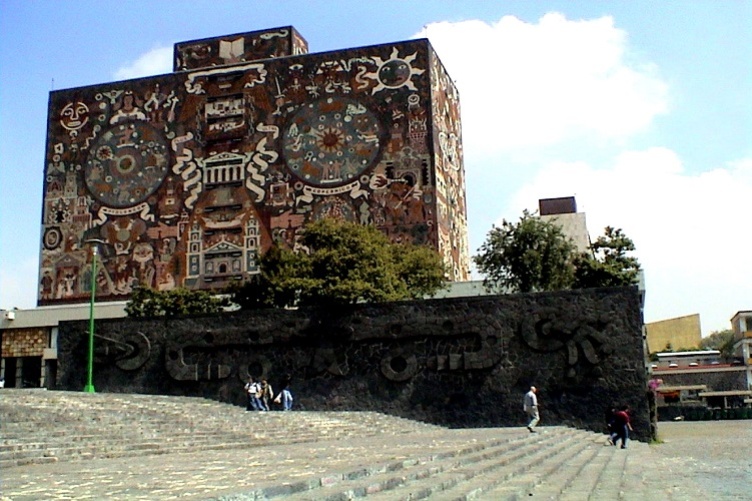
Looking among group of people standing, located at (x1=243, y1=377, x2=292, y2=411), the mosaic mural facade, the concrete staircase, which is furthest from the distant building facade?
the concrete staircase

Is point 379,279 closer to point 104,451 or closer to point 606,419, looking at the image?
point 606,419

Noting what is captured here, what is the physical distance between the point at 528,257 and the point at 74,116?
65.6 feet

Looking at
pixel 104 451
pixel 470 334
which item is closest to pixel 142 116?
pixel 470 334

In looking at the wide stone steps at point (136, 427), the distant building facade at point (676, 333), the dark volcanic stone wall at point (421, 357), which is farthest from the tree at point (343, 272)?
the distant building facade at point (676, 333)

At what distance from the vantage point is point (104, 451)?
10.1 metres

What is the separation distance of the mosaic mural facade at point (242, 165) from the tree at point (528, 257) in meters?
4.56

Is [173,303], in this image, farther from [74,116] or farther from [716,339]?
[716,339]

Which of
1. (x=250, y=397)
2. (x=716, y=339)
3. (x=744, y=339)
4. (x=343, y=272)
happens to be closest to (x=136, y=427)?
(x=250, y=397)

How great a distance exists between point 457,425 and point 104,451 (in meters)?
10.6

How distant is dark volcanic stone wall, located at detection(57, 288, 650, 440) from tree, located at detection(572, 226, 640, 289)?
4.62 meters

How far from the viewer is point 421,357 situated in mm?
19766

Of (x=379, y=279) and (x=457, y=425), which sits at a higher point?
(x=379, y=279)

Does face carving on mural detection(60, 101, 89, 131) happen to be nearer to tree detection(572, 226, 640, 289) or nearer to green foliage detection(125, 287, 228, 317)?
green foliage detection(125, 287, 228, 317)

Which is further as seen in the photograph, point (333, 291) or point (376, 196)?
point (376, 196)
